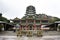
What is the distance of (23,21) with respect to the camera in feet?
220

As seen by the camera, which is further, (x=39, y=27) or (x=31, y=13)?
(x=31, y=13)

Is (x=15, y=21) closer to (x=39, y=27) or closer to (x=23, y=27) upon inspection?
(x=23, y=27)

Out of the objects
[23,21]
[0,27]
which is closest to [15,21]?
[23,21]

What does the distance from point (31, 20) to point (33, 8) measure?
32.0 feet

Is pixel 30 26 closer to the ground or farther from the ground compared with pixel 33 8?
closer to the ground

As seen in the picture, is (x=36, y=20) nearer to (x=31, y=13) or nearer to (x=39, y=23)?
(x=39, y=23)

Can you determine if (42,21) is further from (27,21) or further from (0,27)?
(0,27)

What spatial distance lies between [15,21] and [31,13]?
333 inches

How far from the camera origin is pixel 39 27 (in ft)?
218

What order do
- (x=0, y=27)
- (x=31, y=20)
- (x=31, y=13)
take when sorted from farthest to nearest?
(x=31, y=13) < (x=31, y=20) < (x=0, y=27)

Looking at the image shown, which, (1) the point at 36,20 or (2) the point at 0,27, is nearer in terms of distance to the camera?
(2) the point at 0,27

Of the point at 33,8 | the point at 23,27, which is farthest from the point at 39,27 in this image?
the point at 33,8

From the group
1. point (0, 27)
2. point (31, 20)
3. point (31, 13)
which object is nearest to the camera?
point (0, 27)

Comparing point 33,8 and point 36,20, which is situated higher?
point 33,8
